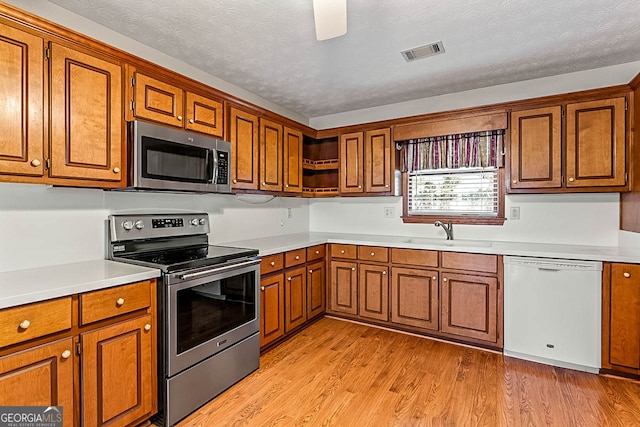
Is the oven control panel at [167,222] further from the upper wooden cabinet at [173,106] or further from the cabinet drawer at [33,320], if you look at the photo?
the cabinet drawer at [33,320]

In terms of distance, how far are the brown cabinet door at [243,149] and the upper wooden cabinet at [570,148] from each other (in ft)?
7.65

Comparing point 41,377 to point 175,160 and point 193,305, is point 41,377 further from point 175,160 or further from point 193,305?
point 175,160

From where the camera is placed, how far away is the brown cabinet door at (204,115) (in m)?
2.41

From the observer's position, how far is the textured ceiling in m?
1.97

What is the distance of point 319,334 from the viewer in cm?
324

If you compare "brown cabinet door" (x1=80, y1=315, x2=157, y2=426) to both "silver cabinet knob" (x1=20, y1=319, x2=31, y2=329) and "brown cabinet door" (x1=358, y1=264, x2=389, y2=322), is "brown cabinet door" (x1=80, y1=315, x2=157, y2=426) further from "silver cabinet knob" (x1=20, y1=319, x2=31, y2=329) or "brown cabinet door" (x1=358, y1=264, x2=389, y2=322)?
"brown cabinet door" (x1=358, y1=264, x2=389, y2=322)

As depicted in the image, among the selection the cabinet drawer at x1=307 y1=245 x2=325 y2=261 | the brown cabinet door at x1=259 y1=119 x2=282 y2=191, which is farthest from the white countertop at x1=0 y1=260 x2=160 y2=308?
the cabinet drawer at x1=307 y1=245 x2=325 y2=261

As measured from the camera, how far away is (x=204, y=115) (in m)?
2.52

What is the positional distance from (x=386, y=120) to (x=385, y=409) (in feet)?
9.02

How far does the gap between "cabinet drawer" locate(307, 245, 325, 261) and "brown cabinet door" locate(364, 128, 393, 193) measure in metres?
0.83

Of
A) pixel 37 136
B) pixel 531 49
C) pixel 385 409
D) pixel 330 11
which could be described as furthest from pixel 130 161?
pixel 531 49

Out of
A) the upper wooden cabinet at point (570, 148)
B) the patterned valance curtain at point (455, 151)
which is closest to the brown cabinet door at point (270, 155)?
the patterned valance curtain at point (455, 151)

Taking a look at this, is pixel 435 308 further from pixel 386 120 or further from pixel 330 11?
pixel 330 11

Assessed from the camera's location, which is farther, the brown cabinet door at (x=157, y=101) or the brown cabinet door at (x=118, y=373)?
the brown cabinet door at (x=157, y=101)
